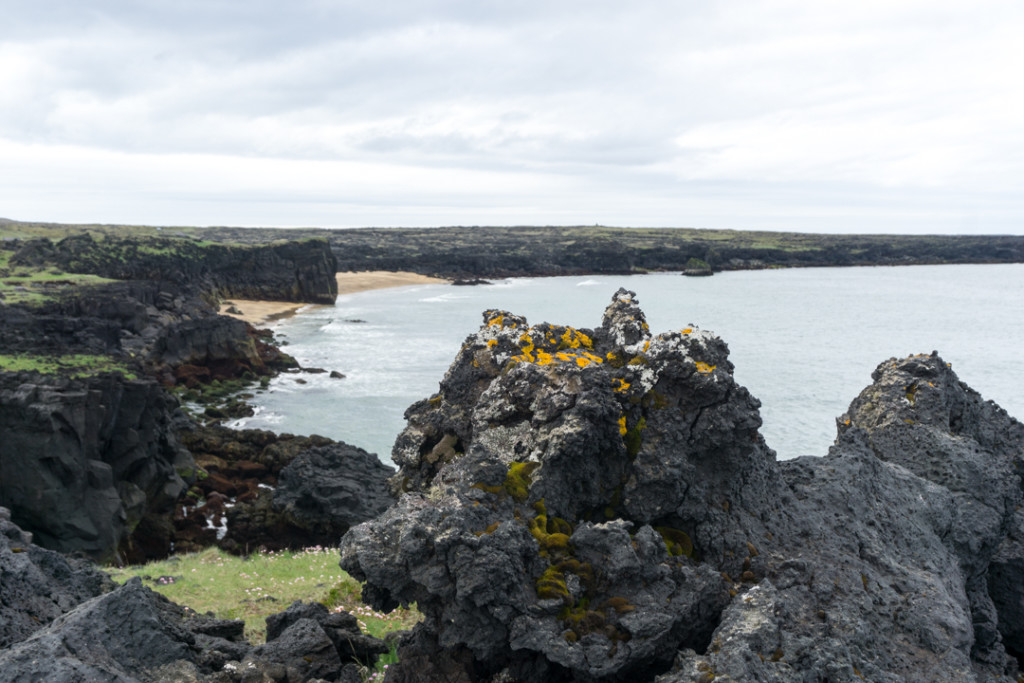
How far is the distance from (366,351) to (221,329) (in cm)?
1323

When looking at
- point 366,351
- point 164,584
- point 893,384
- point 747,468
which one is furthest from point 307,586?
point 366,351

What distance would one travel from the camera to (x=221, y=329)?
154 feet

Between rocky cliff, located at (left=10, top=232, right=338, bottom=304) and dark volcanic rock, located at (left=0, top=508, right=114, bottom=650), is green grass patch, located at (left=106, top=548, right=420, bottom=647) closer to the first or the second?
dark volcanic rock, located at (left=0, top=508, right=114, bottom=650)

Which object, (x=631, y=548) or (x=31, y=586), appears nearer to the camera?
(x=631, y=548)

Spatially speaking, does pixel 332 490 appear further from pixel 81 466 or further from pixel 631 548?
pixel 631 548

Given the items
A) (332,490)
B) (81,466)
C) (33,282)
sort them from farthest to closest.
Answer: (33,282) < (332,490) < (81,466)

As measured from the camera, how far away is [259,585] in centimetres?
1434

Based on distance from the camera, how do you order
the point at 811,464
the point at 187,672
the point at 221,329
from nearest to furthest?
the point at 187,672
the point at 811,464
the point at 221,329

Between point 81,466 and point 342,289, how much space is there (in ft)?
312

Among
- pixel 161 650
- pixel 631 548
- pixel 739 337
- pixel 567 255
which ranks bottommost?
pixel 739 337

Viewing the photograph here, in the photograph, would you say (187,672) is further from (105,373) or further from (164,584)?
(105,373)

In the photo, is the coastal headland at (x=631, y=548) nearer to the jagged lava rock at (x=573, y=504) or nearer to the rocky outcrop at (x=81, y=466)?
the jagged lava rock at (x=573, y=504)

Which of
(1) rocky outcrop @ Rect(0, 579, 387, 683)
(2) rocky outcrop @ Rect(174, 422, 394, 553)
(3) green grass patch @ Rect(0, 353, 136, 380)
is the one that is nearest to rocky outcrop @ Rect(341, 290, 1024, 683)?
(1) rocky outcrop @ Rect(0, 579, 387, 683)

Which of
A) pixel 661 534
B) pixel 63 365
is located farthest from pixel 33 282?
pixel 661 534
